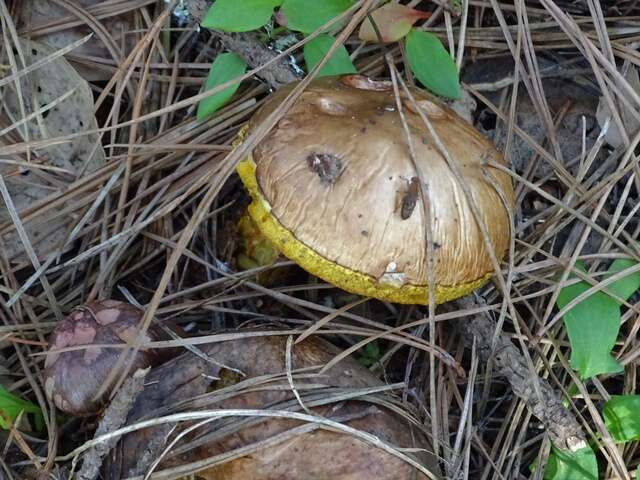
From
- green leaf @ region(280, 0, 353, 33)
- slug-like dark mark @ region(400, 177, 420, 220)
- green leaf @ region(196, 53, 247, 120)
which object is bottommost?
slug-like dark mark @ region(400, 177, 420, 220)

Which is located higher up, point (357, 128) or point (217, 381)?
point (357, 128)

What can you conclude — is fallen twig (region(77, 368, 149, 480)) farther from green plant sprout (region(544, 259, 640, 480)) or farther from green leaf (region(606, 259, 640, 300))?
green leaf (region(606, 259, 640, 300))

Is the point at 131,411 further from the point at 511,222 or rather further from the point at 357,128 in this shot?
the point at 511,222

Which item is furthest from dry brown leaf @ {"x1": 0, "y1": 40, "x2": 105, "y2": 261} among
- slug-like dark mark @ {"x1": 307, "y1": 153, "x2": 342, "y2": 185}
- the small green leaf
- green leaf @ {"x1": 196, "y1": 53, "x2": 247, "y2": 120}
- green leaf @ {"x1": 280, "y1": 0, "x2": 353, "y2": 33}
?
the small green leaf

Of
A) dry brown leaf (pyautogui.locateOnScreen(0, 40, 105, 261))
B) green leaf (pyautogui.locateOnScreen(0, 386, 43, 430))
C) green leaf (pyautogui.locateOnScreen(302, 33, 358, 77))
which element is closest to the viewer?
green leaf (pyautogui.locateOnScreen(0, 386, 43, 430))

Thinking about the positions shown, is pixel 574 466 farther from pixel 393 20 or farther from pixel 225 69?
pixel 225 69

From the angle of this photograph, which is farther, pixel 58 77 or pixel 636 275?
pixel 58 77

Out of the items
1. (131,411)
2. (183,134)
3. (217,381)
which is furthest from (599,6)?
(131,411)

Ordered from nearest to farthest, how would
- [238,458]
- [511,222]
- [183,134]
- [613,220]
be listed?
[238,458], [511,222], [613,220], [183,134]
